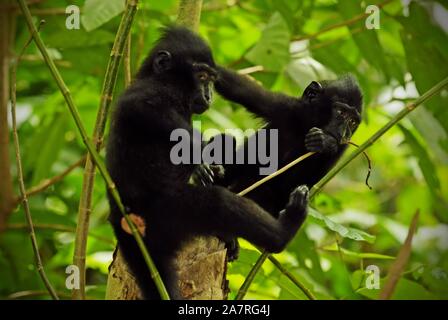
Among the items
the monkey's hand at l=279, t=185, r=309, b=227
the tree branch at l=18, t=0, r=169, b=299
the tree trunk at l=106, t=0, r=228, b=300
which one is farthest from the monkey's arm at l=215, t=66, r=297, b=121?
the tree branch at l=18, t=0, r=169, b=299

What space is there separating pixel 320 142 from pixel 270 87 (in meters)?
1.21

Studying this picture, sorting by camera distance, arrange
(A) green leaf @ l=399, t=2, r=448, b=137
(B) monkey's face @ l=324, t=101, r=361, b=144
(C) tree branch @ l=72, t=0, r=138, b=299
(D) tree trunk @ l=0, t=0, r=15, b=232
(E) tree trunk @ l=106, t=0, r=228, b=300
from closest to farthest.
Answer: (C) tree branch @ l=72, t=0, r=138, b=299
(E) tree trunk @ l=106, t=0, r=228, b=300
(B) monkey's face @ l=324, t=101, r=361, b=144
(A) green leaf @ l=399, t=2, r=448, b=137
(D) tree trunk @ l=0, t=0, r=15, b=232

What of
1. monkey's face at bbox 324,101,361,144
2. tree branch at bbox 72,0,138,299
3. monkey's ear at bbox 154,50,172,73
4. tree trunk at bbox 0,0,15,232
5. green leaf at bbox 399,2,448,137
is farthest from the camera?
tree trunk at bbox 0,0,15,232

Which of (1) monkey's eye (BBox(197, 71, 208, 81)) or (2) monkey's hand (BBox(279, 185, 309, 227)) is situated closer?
(2) monkey's hand (BBox(279, 185, 309, 227))

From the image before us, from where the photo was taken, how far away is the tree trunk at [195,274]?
3221mm

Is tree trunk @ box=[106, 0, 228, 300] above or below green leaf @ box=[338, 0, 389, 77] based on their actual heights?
below

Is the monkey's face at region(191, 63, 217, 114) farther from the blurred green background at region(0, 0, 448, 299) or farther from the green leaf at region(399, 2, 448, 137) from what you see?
the green leaf at region(399, 2, 448, 137)

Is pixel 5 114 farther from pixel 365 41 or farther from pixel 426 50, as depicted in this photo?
pixel 426 50

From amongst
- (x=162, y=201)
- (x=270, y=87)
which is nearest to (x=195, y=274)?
(x=162, y=201)

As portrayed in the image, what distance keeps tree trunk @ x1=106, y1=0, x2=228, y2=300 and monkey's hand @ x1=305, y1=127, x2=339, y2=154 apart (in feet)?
2.56

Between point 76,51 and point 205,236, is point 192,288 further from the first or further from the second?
point 76,51

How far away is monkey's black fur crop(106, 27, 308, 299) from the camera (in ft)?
10.1

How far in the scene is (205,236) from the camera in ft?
10.5
